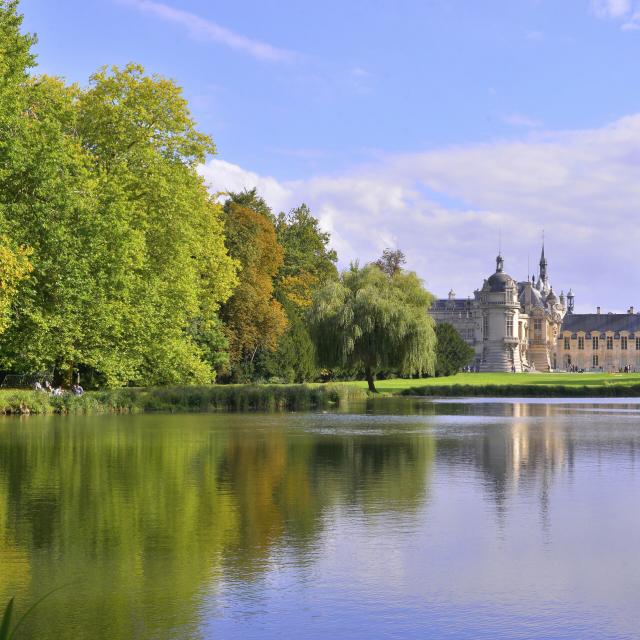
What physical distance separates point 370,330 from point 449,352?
41484 millimetres

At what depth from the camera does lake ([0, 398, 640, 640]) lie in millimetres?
7801

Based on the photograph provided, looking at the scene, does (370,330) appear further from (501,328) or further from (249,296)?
(501,328)

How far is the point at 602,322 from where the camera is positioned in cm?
16550

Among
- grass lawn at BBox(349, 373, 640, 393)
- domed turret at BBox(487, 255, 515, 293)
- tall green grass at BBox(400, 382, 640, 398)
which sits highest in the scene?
domed turret at BBox(487, 255, 515, 293)

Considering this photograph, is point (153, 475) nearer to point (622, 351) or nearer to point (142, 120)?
point (142, 120)

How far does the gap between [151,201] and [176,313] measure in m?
4.48

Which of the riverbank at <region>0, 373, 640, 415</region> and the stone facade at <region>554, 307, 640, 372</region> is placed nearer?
the riverbank at <region>0, 373, 640, 415</region>

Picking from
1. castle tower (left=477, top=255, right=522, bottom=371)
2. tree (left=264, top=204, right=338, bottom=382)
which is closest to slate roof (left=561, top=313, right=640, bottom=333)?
castle tower (left=477, top=255, right=522, bottom=371)

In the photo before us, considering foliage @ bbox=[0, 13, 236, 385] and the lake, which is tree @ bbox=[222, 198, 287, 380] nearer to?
foliage @ bbox=[0, 13, 236, 385]

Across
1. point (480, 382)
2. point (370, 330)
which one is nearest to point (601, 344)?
point (480, 382)

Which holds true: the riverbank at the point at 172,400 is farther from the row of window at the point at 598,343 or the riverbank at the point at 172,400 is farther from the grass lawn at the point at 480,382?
the row of window at the point at 598,343

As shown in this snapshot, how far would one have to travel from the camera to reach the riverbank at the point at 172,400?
3472 cm

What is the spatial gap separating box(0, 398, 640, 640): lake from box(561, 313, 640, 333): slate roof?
5829 inches

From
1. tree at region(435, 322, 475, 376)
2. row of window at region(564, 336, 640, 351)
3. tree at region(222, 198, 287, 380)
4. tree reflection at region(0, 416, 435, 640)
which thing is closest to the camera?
tree reflection at region(0, 416, 435, 640)
